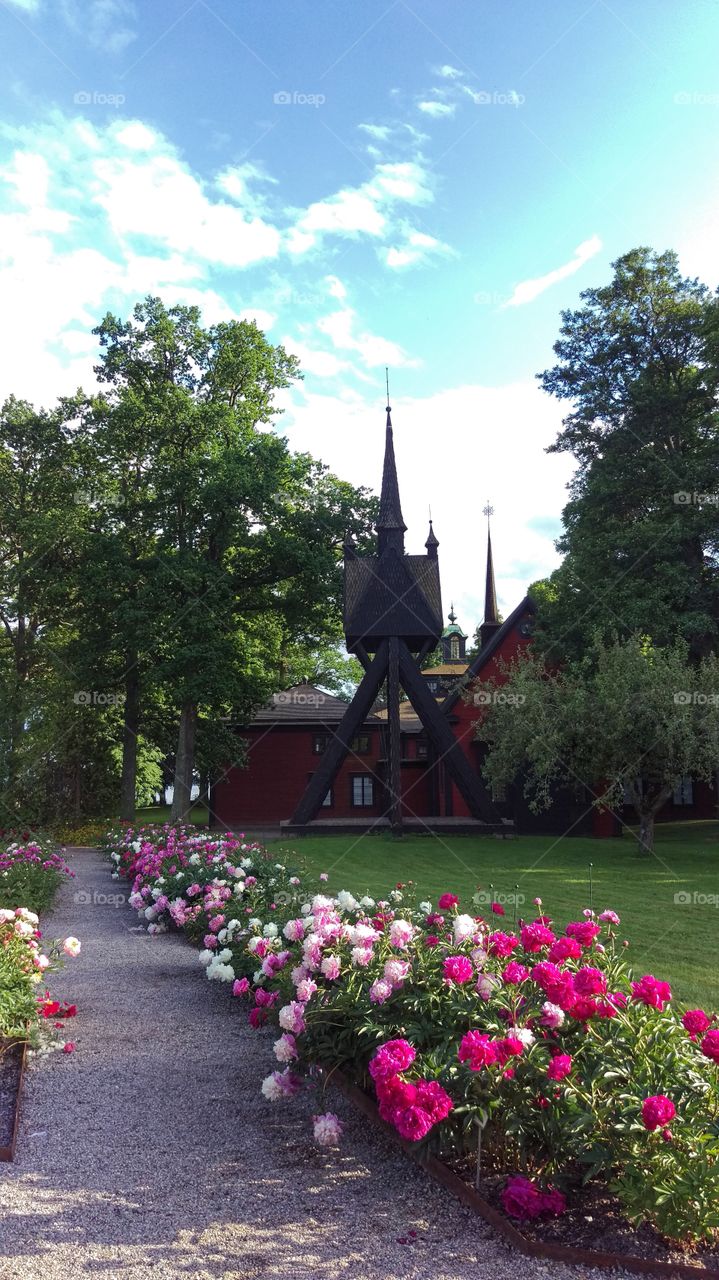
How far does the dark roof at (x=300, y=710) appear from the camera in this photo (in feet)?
114

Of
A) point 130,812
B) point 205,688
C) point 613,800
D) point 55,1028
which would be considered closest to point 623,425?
point 613,800

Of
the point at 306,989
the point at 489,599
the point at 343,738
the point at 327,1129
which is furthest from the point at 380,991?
the point at 489,599

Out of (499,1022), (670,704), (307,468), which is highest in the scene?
(307,468)

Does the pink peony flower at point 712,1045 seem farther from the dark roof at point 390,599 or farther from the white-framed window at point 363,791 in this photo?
the white-framed window at point 363,791

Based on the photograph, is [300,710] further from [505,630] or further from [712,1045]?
[712,1045]

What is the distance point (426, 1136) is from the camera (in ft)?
13.4

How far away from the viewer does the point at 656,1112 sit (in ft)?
11.0

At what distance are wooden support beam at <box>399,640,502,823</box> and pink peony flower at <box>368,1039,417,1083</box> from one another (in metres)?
18.9

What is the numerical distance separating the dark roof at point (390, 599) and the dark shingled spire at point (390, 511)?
0.34 metres

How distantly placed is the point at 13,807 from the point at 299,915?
12.7 m

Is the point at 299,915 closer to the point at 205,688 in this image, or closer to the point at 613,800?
the point at 613,800

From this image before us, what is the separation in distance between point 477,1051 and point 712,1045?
103 cm

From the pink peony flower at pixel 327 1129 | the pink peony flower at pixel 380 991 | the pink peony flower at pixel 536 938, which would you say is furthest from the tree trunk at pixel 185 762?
the pink peony flower at pixel 536 938

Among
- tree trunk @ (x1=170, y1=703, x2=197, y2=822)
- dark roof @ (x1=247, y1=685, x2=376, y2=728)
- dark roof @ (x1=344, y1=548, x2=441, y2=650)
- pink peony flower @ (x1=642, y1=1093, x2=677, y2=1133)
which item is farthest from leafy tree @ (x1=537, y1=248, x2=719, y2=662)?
pink peony flower @ (x1=642, y1=1093, x2=677, y2=1133)
